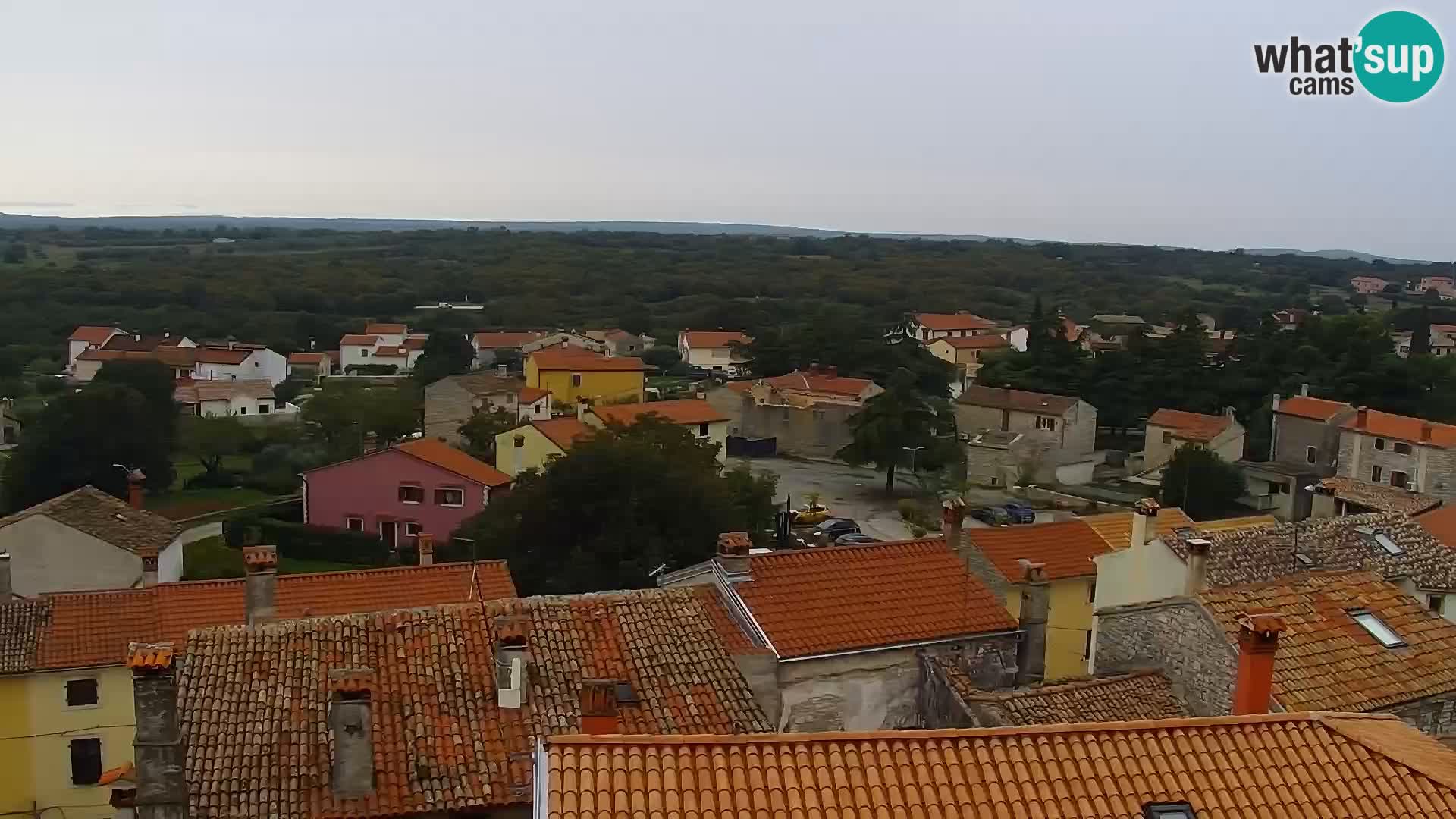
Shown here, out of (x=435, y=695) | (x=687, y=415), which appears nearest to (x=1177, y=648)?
(x=435, y=695)

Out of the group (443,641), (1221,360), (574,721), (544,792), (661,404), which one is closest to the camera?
(544,792)

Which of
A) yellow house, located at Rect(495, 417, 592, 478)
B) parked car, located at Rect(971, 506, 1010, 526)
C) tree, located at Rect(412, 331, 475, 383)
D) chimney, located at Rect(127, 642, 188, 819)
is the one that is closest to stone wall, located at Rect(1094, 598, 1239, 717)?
chimney, located at Rect(127, 642, 188, 819)

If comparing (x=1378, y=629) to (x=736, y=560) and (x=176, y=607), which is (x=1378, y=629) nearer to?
(x=736, y=560)

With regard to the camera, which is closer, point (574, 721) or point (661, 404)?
point (574, 721)

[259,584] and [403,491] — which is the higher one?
[259,584]

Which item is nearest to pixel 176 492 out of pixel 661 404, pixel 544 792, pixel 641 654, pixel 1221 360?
pixel 661 404

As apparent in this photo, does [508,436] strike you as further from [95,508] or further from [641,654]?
[641,654]
